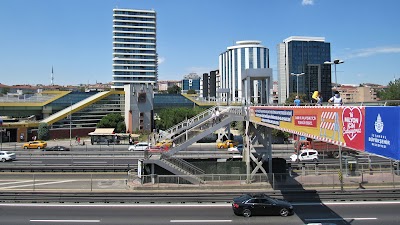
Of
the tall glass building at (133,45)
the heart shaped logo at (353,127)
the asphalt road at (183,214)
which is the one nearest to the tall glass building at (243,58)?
the tall glass building at (133,45)

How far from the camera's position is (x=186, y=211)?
60.0ft

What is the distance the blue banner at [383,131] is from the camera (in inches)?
296

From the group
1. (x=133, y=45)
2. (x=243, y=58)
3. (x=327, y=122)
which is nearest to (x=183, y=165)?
(x=327, y=122)

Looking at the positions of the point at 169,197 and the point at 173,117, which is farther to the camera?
the point at 173,117

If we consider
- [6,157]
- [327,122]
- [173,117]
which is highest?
[327,122]

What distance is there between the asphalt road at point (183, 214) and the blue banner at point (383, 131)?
8.59 m

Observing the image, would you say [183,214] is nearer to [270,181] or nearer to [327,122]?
[270,181]

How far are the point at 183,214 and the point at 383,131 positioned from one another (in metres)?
12.1

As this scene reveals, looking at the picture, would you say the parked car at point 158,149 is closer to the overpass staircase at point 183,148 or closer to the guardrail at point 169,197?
the overpass staircase at point 183,148

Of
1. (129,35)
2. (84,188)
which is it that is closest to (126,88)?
(84,188)

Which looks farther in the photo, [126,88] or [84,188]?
[126,88]

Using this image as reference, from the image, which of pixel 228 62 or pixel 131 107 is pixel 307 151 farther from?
pixel 228 62

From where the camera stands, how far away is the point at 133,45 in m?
148

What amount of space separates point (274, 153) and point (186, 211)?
26977mm
